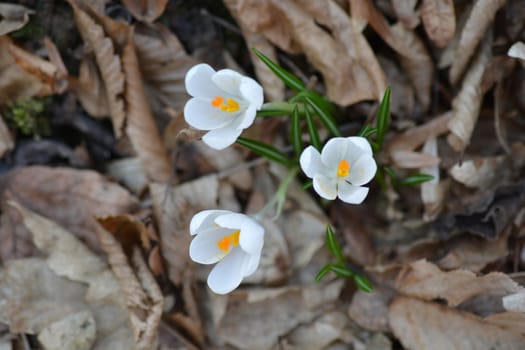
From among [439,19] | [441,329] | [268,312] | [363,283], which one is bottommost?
[268,312]

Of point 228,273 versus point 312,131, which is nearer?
point 228,273

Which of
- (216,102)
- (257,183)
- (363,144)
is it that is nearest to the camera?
(363,144)

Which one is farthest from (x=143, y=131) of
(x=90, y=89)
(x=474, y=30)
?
(x=474, y=30)

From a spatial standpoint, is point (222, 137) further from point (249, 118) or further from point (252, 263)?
point (252, 263)

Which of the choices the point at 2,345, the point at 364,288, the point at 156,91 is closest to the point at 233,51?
the point at 156,91

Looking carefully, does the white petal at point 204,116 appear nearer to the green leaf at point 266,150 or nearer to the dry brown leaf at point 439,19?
the green leaf at point 266,150

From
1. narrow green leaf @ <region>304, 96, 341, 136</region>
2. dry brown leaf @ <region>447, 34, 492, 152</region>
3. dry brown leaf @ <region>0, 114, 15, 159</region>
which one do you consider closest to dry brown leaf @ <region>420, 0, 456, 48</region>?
dry brown leaf @ <region>447, 34, 492, 152</region>

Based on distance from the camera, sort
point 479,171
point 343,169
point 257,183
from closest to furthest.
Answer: point 343,169
point 479,171
point 257,183
